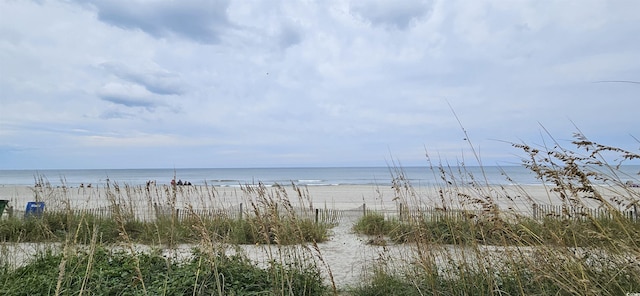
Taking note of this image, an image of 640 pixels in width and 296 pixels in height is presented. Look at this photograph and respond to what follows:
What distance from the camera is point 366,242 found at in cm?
699

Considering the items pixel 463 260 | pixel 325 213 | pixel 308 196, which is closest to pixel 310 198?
pixel 325 213

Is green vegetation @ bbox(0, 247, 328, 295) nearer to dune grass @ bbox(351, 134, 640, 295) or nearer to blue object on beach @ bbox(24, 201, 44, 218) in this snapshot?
dune grass @ bbox(351, 134, 640, 295)

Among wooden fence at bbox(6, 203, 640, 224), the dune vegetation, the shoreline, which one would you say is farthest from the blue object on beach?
the dune vegetation

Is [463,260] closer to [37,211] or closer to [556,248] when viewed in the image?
[556,248]

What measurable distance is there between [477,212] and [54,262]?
3.92 m

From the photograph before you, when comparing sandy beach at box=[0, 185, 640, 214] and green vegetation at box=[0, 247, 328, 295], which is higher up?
sandy beach at box=[0, 185, 640, 214]

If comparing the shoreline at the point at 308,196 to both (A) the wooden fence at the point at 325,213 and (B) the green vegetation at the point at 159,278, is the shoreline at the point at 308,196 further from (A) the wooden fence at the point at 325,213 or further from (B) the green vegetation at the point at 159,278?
(B) the green vegetation at the point at 159,278

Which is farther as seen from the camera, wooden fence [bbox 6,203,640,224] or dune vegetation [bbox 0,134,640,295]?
wooden fence [bbox 6,203,640,224]

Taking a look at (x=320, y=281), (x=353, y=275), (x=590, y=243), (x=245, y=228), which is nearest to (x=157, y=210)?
(x=245, y=228)

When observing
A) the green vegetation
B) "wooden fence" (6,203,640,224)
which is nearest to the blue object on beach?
"wooden fence" (6,203,640,224)

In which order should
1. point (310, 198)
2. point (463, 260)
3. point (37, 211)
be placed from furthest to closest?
1. point (310, 198)
2. point (37, 211)
3. point (463, 260)

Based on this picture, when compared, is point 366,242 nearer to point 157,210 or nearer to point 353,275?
point 353,275

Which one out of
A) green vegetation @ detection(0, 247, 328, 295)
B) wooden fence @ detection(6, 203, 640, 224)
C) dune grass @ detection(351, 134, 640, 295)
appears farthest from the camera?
wooden fence @ detection(6, 203, 640, 224)

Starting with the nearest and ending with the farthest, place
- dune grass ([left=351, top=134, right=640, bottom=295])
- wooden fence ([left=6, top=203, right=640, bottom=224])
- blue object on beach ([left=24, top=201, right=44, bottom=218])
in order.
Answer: dune grass ([left=351, top=134, right=640, bottom=295]), wooden fence ([left=6, top=203, right=640, bottom=224]), blue object on beach ([left=24, top=201, right=44, bottom=218])
